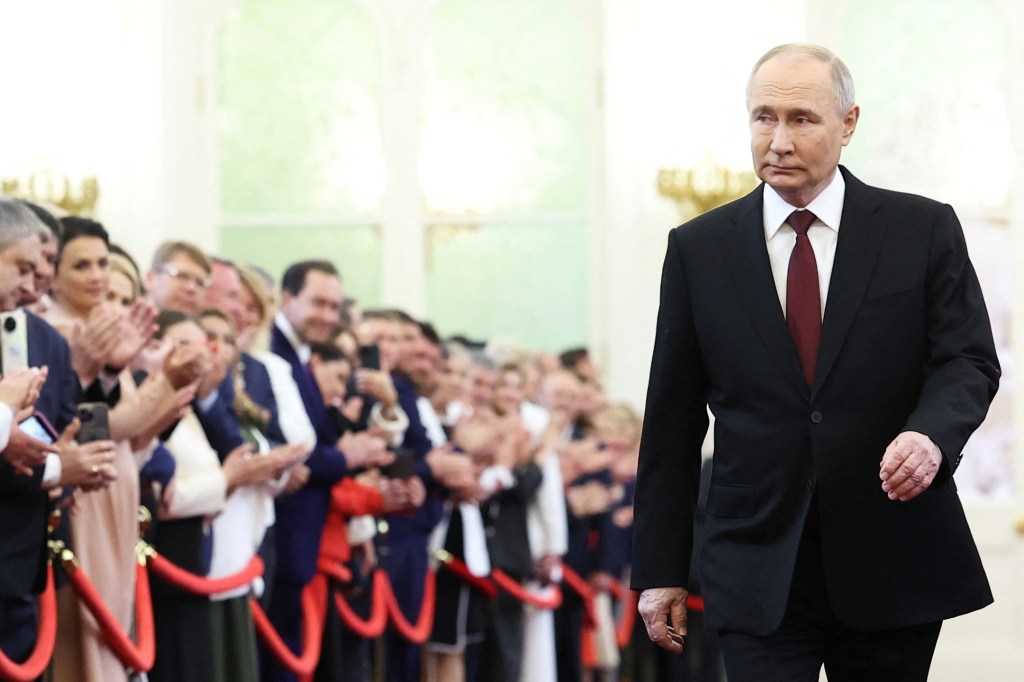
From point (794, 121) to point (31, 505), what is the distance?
239 cm

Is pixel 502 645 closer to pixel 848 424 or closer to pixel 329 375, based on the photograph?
pixel 329 375

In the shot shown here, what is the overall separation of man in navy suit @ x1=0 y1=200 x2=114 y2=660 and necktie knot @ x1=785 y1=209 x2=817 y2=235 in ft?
6.73

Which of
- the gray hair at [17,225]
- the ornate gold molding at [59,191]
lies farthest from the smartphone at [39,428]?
the ornate gold molding at [59,191]

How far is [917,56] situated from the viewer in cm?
1137

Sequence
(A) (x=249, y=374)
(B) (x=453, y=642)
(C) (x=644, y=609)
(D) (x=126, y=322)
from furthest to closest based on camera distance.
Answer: (B) (x=453, y=642) → (A) (x=249, y=374) → (D) (x=126, y=322) → (C) (x=644, y=609)

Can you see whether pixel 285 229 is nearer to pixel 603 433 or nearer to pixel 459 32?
pixel 459 32

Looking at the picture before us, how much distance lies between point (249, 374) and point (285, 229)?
4.76 m

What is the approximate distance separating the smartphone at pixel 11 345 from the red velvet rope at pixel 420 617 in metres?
3.13

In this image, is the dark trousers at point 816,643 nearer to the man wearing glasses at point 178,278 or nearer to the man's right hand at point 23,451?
the man's right hand at point 23,451

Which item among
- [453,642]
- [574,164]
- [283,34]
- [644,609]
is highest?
[283,34]

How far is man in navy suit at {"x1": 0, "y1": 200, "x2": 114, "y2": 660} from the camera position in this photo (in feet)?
15.5

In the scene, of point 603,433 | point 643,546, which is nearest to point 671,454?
point 643,546

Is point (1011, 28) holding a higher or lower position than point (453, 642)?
higher

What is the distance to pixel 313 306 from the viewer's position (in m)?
7.31
